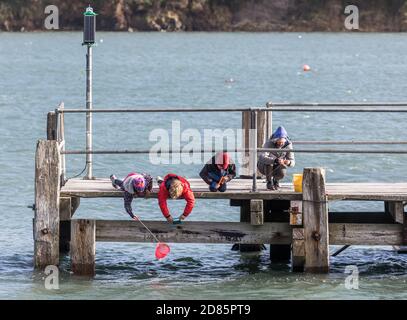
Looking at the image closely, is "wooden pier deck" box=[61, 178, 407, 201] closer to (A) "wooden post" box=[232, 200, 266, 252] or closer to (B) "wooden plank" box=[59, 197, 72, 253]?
(B) "wooden plank" box=[59, 197, 72, 253]

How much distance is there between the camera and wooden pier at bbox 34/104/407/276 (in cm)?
1930

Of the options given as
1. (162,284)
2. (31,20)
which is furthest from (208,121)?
(31,20)

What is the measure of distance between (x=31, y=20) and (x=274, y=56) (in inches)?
1767

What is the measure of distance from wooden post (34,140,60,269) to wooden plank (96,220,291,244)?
0.67 m

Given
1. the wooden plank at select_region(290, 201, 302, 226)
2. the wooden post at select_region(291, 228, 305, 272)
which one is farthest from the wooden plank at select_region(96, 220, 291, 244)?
the wooden post at select_region(291, 228, 305, 272)

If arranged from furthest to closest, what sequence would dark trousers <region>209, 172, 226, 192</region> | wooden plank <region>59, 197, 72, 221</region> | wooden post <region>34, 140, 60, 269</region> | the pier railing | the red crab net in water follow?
the red crab net in water < wooden plank <region>59, 197, 72, 221</region> < dark trousers <region>209, 172, 226, 192</region> < the pier railing < wooden post <region>34, 140, 60, 269</region>

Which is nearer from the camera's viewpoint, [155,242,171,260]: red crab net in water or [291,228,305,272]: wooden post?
[291,228,305,272]: wooden post

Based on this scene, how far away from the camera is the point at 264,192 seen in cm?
1950

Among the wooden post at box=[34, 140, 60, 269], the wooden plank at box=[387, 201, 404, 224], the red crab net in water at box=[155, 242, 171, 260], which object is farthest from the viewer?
the red crab net in water at box=[155, 242, 171, 260]

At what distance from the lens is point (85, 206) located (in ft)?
91.2

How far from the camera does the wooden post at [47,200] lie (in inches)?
758

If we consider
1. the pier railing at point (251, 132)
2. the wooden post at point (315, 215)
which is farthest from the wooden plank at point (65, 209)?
the wooden post at point (315, 215)

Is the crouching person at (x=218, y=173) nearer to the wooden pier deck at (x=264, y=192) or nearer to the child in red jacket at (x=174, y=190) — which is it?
the wooden pier deck at (x=264, y=192)

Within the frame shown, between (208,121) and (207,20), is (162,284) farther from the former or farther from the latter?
(207,20)
